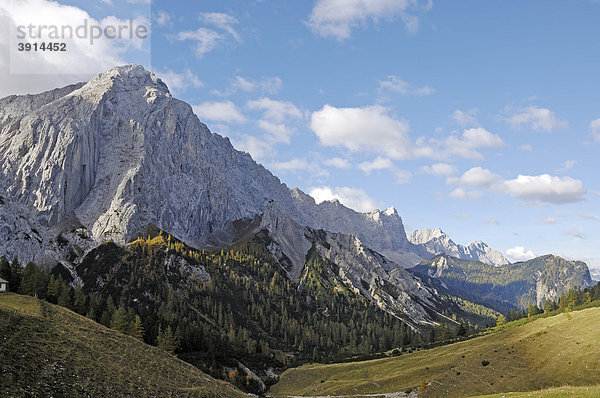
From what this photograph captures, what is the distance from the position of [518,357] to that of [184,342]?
330ft

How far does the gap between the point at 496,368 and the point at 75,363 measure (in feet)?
232

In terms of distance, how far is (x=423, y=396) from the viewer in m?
64.8

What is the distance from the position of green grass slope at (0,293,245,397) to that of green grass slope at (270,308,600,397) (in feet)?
136

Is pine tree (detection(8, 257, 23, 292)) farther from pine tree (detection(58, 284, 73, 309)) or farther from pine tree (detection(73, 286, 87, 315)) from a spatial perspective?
pine tree (detection(73, 286, 87, 315))

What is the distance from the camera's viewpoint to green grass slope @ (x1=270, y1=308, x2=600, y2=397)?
60.2 metres

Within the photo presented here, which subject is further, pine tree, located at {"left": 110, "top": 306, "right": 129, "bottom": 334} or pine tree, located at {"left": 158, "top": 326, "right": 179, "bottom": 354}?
pine tree, located at {"left": 158, "top": 326, "right": 179, "bottom": 354}

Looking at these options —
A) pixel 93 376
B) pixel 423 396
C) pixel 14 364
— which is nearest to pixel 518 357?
pixel 423 396

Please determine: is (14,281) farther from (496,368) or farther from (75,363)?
(496,368)

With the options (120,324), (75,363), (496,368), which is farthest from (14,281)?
(496,368)

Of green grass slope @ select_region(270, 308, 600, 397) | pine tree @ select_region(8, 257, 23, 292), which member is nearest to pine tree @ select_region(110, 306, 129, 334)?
pine tree @ select_region(8, 257, 23, 292)

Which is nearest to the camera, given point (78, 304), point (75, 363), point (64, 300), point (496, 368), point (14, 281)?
point (75, 363)

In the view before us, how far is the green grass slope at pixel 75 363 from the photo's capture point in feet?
109

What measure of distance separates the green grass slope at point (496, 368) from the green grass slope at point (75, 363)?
4145 centimetres

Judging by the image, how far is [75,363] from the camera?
40.8 m
